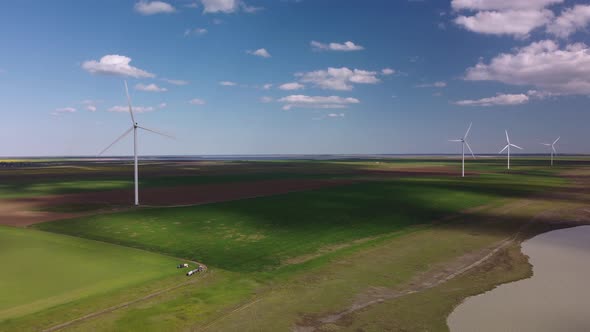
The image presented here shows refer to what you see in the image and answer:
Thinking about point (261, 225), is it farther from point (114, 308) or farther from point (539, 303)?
point (539, 303)

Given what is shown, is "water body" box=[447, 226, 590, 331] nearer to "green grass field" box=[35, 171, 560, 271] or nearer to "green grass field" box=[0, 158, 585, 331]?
"green grass field" box=[0, 158, 585, 331]

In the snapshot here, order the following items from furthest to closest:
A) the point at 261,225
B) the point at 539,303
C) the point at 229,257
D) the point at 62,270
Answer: the point at 261,225 → the point at 229,257 → the point at 62,270 → the point at 539,303

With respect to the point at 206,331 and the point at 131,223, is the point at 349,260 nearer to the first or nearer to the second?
the point at 206,331

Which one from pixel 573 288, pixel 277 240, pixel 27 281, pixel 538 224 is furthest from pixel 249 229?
pixel 538 224

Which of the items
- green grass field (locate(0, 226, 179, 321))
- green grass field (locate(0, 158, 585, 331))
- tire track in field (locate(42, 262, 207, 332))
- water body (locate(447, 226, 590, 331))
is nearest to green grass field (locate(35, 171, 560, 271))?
green grass field (locate(0, 158, 585, 331))

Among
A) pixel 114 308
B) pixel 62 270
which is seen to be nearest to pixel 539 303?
pixel 114 308

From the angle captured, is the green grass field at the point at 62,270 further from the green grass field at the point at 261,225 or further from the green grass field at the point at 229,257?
the green grass field at the point at 261,225
